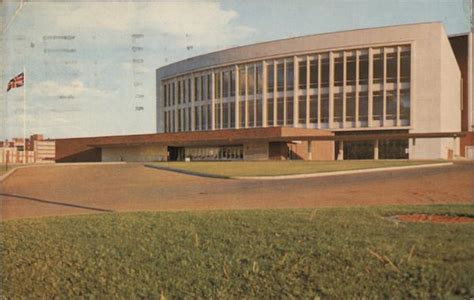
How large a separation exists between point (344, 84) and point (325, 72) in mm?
2711

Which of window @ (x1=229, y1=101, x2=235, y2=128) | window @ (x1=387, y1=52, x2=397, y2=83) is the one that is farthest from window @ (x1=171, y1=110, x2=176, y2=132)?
window @ (x1=387, y1=52, x2=397, y2=83)

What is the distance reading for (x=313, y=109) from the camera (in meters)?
49.2

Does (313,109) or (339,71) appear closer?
(339,71)

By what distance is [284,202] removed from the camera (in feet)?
44.0

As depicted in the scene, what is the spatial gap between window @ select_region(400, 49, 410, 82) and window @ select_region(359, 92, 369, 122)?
4.01 m

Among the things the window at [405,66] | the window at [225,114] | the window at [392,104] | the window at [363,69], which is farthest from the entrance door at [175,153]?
the window at [405,66]

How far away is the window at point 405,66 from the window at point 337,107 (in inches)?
264

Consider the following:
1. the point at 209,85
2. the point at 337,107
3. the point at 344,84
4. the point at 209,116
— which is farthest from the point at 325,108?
the point at 209,85

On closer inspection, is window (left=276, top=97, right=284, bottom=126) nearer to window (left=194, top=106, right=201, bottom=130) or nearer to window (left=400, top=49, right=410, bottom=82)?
window (left=194, top=106, right=201, bottom=130)

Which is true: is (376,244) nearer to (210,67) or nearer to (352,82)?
(352,82)

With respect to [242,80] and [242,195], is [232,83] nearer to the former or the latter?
[242,80]

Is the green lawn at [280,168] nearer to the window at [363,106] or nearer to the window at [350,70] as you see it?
the window at [363,106]

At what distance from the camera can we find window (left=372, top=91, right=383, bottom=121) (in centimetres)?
4581

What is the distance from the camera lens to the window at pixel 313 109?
49.0 meters
